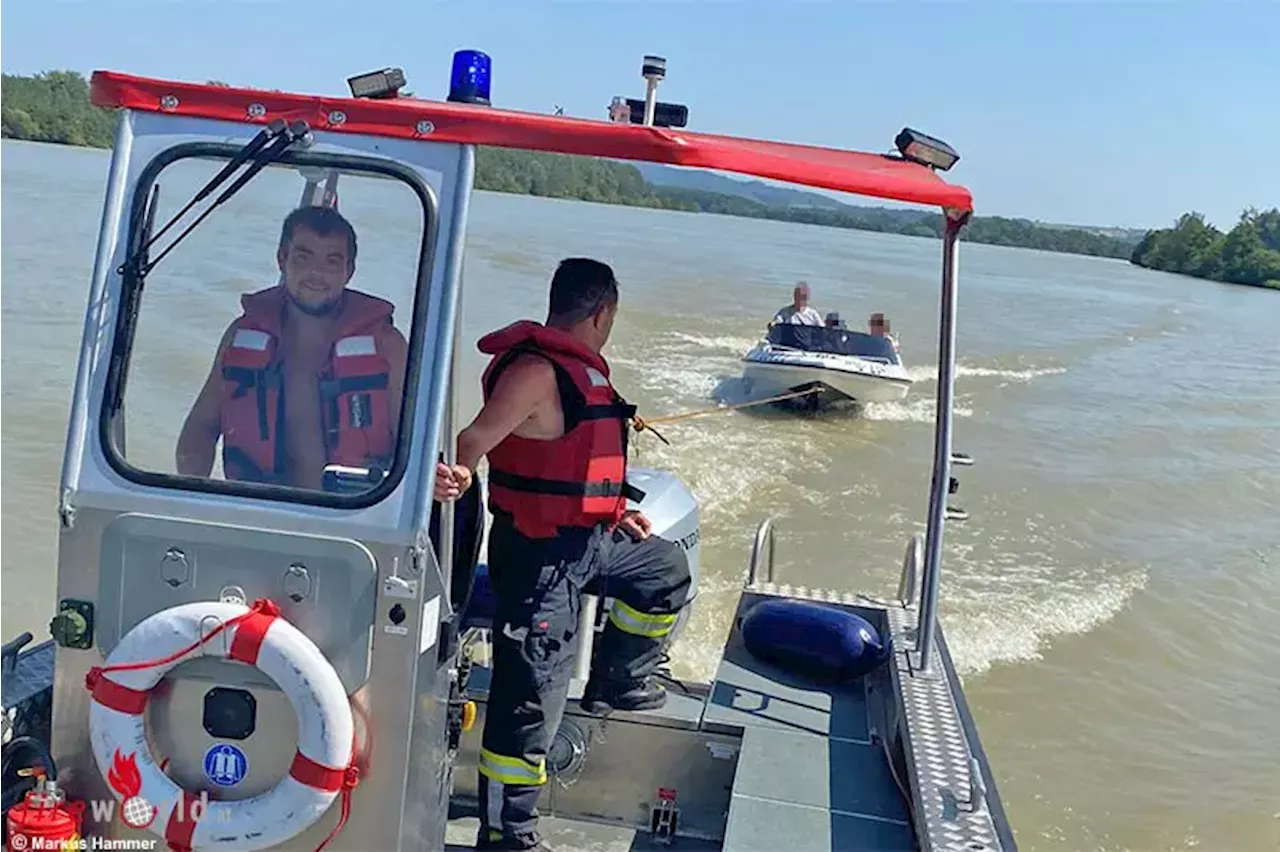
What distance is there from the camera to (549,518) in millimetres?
2703

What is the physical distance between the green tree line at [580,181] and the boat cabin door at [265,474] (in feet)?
0.78

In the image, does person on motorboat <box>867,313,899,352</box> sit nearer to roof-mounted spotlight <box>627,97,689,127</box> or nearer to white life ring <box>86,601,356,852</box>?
roof-mounted spotlight <box>627,97,689,127</box>

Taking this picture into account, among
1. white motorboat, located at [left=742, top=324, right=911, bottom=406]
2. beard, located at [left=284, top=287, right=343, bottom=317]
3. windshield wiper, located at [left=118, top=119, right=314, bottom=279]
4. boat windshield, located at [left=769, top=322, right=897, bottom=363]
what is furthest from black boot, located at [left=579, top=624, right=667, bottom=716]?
boat windshield, located at [left=769, top=322, right=897, bottom=363]

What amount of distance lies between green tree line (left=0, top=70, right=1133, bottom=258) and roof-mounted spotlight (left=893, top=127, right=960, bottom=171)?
0.39ft

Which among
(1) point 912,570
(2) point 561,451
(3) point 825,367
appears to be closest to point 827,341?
(3) point 825,367

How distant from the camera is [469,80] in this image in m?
2.52

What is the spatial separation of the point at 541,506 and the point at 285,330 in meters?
0.66

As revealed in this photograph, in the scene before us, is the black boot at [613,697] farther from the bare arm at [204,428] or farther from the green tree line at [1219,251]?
the green tree line at [1219,251]

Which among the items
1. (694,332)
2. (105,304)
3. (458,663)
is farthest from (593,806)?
(694,332)

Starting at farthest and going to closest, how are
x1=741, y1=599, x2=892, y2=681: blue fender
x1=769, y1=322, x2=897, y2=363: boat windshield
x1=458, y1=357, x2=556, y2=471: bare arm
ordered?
x1=769, y1=322, x2=897, y2=363: boat windshield → x1=741, y1=599, x2=892, y2=681: blue fender → x1=458, y1=357, x2=556, y2=471: bare arm

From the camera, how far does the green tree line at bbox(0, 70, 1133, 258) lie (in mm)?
2871

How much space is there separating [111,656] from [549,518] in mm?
891

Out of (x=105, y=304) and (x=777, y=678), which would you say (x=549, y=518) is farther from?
(x=777, y=678)

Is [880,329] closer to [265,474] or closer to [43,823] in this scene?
[265,474]
